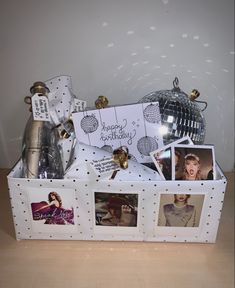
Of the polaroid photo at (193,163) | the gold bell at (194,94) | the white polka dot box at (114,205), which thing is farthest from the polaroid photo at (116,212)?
the gold bell at (194,94)

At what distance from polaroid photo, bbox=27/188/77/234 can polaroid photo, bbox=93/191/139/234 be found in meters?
0.05

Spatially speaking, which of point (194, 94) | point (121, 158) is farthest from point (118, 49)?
point (121, 158)

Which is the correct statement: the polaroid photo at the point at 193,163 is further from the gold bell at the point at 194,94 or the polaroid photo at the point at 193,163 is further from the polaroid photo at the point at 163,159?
the gold bell at the point at 194,94

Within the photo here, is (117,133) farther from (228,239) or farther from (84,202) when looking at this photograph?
(228,239)

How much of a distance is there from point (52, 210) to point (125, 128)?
0.78ft

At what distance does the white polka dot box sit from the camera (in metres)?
0.60

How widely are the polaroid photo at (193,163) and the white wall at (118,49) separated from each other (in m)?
0.29

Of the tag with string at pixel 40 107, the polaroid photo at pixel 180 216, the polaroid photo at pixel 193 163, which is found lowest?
the polaroid photo at pixel 180 216

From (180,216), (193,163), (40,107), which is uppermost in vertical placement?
(40,107)

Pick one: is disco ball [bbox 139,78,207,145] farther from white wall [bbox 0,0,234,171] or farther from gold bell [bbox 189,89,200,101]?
white wall [bbox 0,0,234,171]

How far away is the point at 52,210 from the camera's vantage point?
24.4 inches

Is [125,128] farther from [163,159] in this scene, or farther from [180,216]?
[180,216]

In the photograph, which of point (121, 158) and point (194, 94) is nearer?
point (121, 158)

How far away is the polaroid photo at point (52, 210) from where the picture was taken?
1.98 feet
